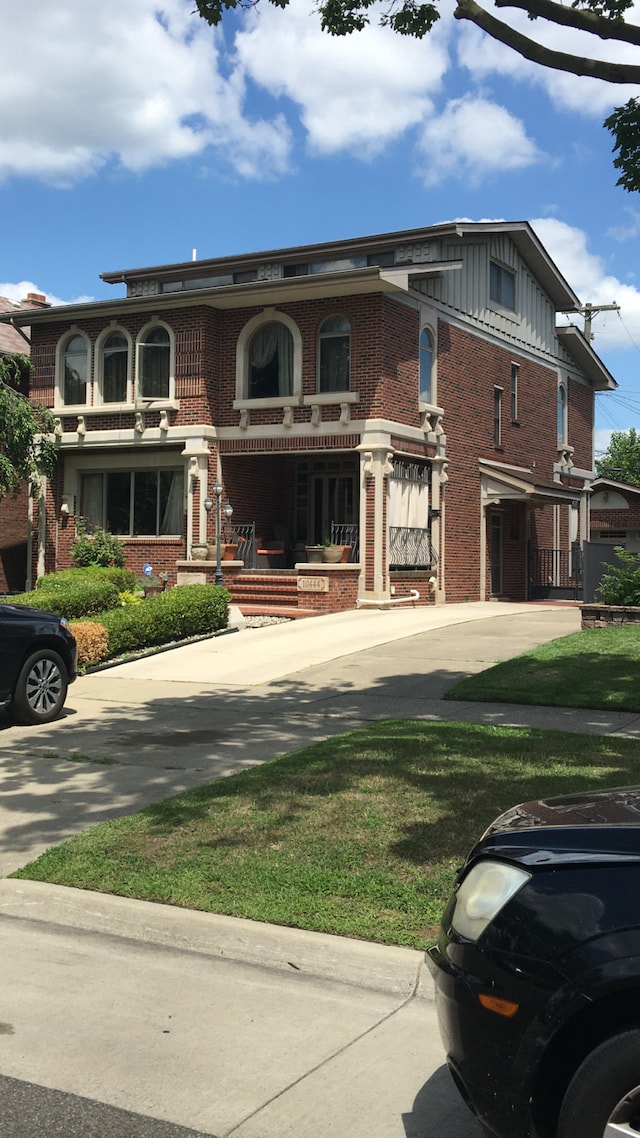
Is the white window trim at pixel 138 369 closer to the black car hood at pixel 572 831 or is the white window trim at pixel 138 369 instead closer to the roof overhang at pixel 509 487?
the roof overhang at pixel 509 487

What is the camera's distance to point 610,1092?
255 centimetres

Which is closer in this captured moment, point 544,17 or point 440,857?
point 440,857

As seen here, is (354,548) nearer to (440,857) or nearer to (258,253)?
(258,253)

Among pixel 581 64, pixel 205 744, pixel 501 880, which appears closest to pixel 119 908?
pixel 501 880

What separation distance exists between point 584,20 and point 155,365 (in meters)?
16.6

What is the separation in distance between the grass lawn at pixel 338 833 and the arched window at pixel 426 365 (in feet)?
53.8

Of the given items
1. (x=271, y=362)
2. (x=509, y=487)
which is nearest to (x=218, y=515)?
(x=271, y=362)

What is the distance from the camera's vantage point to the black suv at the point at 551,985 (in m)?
2.57

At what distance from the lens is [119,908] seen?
5.42 metres

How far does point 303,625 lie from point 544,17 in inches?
471

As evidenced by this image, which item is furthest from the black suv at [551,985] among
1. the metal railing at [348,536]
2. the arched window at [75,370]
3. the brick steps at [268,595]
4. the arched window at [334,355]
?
the arched window at [75,370]

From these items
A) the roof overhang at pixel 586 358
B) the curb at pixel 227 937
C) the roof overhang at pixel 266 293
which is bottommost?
the curb at pixel 227 937

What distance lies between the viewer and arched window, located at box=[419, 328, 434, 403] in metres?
23.9

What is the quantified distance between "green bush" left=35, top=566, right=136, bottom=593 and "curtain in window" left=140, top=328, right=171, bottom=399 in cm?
469
